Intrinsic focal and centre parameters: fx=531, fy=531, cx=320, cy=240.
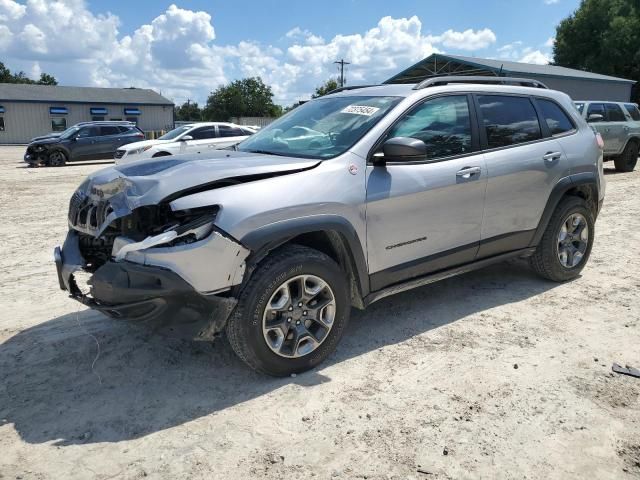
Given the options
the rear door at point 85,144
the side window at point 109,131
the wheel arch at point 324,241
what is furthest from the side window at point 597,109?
the rear door at point 85,144

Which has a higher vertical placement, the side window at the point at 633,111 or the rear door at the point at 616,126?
the side window at the point at 633,111

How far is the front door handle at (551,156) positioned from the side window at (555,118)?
9.4 inches

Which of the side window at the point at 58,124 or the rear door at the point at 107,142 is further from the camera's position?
the side window at the point at 58,124

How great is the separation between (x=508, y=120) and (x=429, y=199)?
1.30m

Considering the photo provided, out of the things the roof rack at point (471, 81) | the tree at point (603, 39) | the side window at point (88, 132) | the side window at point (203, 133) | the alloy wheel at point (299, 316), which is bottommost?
the alloy wheel at point (299, 316)

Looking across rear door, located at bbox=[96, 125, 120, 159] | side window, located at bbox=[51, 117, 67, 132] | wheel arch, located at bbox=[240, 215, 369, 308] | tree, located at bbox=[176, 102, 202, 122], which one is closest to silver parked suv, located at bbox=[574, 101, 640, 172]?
wheel arch, located at bbox=[240, 215, 369, 308]

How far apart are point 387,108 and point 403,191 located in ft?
2.11

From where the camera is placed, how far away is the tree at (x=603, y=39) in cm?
3925

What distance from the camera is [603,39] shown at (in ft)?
133

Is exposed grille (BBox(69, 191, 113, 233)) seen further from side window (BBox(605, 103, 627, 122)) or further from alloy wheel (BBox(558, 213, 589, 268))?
side window (BBox(605, 103, 627, 122))

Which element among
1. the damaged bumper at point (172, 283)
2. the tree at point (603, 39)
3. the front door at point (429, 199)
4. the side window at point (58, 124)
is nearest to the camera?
the damaged bumper at point (172, 283)

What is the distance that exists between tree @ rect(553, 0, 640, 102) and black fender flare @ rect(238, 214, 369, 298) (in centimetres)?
4349

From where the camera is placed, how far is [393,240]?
3689 mm

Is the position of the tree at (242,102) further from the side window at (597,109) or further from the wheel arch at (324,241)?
the wheel arch at (324,241)
